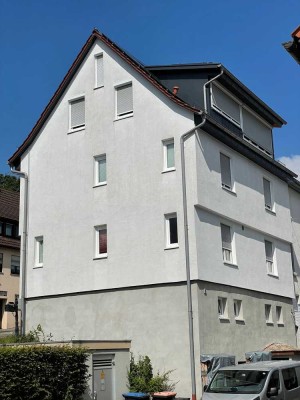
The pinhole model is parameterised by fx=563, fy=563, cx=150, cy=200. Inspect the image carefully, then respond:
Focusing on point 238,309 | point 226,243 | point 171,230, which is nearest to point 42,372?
point 171,230

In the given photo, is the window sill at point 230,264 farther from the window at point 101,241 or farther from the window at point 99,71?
the window at point 99,71

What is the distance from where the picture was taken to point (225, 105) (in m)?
26.3

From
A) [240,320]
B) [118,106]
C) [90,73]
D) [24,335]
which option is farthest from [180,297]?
[90,73]

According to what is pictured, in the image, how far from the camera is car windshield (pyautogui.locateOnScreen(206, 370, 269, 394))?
14731 mm

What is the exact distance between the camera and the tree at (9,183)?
7062cm

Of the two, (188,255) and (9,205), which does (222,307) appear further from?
(9,205)

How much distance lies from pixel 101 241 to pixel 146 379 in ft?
21.0

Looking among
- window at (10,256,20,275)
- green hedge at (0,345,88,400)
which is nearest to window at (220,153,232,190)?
green hedge at (0,345,88,400)

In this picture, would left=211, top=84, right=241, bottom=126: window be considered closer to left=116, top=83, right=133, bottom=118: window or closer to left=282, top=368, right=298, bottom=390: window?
left=116, top=83, right=133, bottom=118: window

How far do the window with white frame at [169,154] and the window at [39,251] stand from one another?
716 cm

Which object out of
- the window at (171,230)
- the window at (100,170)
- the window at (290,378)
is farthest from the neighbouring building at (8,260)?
the window at (290,378)

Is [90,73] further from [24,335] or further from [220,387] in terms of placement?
[220,387]

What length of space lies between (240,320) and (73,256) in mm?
7668

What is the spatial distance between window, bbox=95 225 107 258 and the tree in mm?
47752
